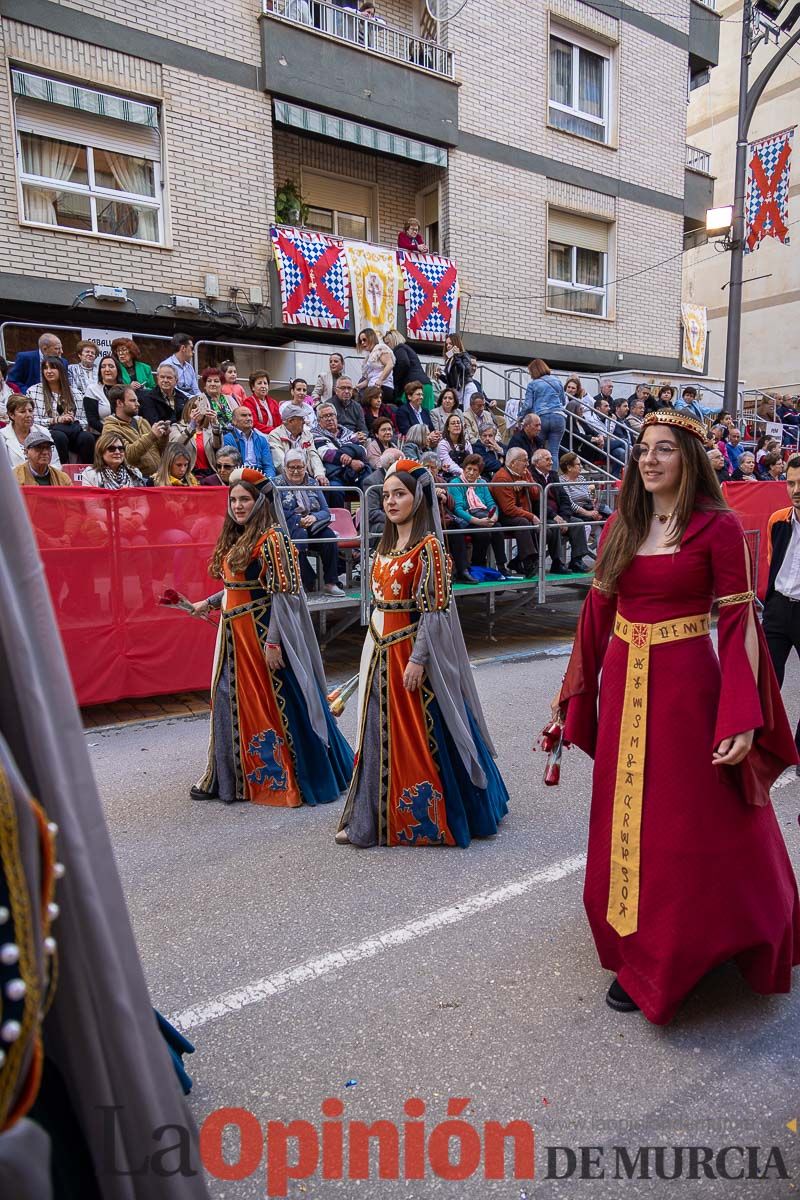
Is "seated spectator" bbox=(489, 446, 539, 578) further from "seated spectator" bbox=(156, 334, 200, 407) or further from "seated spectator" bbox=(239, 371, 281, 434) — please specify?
"seated spectator" bbox=(156, 334, 200, 407)

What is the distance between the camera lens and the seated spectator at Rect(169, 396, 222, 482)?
822 cm

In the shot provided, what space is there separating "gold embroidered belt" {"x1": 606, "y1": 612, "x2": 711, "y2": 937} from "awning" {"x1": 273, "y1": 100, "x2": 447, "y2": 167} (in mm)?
12330

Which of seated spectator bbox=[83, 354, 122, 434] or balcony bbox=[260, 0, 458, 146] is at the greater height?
balcony bbox=[260, 0, 458, 146]

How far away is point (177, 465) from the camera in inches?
306

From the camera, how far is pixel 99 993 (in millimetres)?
1236

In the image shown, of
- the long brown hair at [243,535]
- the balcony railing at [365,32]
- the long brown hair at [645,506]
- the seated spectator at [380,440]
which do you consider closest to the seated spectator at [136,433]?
the seated spectator at [380,440]

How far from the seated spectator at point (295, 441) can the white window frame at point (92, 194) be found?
407 cm

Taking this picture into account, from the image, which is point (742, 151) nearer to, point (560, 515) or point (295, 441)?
point (560, 515)

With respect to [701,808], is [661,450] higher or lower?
higher

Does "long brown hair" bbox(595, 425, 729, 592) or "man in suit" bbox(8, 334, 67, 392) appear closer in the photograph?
"long brown hair" bbox(595, 425, 729, 592)

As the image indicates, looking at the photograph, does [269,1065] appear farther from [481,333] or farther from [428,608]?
[481,333]

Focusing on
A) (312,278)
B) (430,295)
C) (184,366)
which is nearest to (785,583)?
(184,366)

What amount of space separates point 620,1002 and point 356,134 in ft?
45.1

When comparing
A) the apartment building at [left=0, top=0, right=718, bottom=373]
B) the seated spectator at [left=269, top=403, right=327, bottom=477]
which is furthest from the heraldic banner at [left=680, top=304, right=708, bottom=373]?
the seated spectator at [left=269, top=403, right=327, bottom=477]
